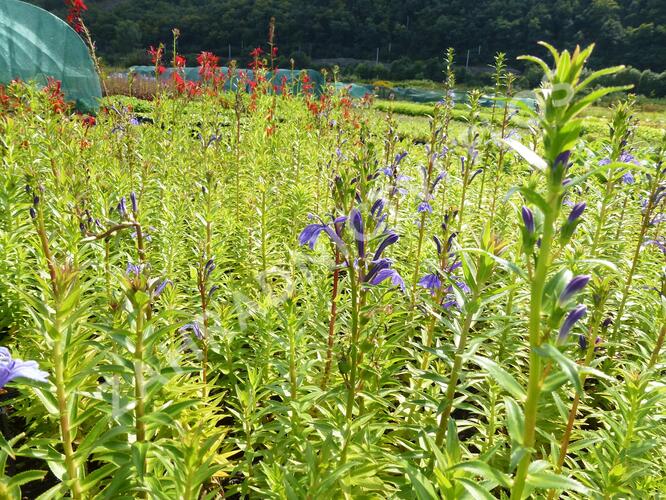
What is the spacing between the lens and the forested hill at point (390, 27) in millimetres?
55594

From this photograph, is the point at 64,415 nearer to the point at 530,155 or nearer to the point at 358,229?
the point at 358,229

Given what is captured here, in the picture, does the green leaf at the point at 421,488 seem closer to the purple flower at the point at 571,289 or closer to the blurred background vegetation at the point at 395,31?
the purple flower at the point at 571,289

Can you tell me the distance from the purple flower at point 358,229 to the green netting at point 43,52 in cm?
1950

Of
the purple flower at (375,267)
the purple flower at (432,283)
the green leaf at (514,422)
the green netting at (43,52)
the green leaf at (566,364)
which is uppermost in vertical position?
the green netting at (43,52)

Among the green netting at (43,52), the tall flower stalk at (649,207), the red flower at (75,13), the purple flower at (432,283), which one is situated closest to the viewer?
the purple flower at (432,283)

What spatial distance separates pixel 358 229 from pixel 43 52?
75.0 ft

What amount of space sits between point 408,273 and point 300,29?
74.1 m

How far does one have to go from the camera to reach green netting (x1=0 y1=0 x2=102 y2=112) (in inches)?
706

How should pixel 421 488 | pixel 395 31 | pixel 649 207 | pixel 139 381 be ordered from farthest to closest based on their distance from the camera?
pixel 395 31 → pixel 649 207 → pixel 139 381 → pixel 421 488

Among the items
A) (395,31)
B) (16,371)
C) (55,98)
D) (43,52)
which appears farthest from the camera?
(395,31)

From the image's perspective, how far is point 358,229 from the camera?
2107 mm

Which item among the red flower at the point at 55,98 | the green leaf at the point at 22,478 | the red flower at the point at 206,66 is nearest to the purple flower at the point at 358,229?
the green leaf at the point at 22,478

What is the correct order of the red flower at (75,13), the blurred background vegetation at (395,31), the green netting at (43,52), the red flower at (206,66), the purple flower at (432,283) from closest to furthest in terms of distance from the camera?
1. the purple flower at (432,283)
2. the red flower at (75,13)
3. the red flower at (206,66)
4. the green netting at (43,52)
5. the blurred background vegetation at (395,31)

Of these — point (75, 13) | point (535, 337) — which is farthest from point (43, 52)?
point (535, 337)
